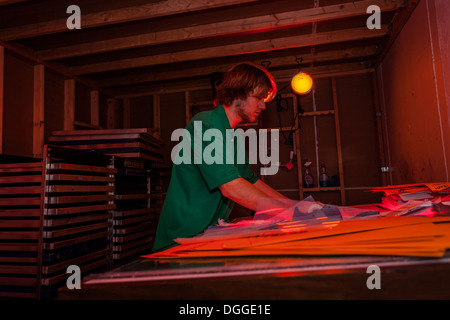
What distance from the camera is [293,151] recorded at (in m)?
5.33

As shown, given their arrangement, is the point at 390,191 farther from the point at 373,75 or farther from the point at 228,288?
the point at 373,75

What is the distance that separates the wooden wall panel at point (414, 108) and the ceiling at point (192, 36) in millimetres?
267

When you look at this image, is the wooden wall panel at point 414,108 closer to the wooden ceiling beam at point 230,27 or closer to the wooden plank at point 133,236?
the wooden ceiling beam at point 230,27

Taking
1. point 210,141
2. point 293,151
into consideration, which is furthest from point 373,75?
point 210,141

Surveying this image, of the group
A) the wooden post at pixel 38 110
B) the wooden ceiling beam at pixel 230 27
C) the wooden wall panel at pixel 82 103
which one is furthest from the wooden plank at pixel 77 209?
the wooden wall panel at pixel 82 103

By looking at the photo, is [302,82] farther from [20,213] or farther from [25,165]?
[20,213]

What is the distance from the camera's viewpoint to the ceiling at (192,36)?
3.38 m

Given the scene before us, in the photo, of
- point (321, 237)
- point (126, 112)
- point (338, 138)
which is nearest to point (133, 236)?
point (126, 112)

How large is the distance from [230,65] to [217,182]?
162 inches

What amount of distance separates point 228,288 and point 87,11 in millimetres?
3931

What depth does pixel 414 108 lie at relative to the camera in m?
3.35

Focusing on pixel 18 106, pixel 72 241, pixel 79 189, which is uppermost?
pixel 18 106

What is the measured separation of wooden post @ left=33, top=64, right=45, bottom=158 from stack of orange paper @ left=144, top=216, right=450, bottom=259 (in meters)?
4.41

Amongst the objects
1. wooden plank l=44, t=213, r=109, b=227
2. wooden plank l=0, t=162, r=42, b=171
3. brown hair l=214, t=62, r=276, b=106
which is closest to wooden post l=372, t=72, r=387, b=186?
brown hair l=214, t=62, r=276, b=106
